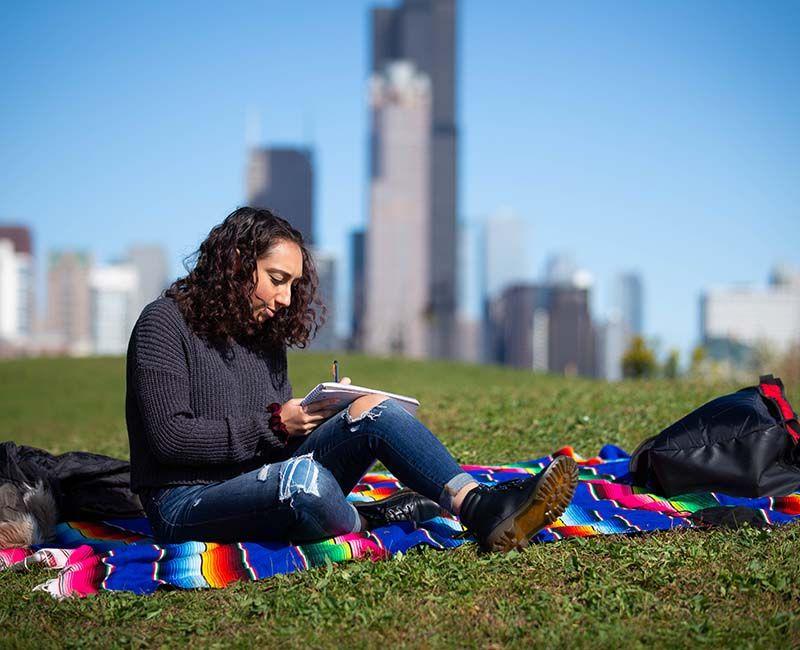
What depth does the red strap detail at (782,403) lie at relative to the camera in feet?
16.1

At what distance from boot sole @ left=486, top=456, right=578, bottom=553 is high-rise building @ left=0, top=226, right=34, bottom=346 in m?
178

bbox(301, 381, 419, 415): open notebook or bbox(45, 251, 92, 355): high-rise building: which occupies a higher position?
bbox(301, 381, 419, 415): open notebook

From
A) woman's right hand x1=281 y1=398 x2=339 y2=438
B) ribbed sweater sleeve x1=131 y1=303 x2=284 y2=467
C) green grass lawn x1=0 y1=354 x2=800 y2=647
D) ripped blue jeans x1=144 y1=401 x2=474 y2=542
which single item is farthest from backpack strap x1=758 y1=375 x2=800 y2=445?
ribbed sweater sleeve x1=131 y1=303 x2=284 y2=467

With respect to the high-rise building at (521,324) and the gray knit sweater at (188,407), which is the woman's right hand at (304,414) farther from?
the high-rise building at (521,324)

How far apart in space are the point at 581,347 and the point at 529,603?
116632mm

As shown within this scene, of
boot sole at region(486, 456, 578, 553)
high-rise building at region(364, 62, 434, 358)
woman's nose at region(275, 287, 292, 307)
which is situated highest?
high-rise building at region(364, 62, 434, 358)

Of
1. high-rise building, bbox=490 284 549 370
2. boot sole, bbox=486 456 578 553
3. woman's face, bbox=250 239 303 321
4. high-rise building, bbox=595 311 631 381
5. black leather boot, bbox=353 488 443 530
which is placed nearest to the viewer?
boot sole, bbox=486 456 578 553

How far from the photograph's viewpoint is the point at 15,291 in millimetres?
177125

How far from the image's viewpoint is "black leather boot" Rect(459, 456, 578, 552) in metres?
3.73

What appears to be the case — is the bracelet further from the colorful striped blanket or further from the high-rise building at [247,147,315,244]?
the high-rise building at [247,147,315,244]

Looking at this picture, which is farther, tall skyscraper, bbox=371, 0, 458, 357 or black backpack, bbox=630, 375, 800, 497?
tall skyscraper, bbox=371, 0, 458, 357

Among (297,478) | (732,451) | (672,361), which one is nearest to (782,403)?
(732,451)

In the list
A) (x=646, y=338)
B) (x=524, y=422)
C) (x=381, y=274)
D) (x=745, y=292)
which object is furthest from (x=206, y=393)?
(x=745, y=292)

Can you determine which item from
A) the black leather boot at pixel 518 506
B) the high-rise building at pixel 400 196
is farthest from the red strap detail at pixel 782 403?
the high-rise building at pixel 400 196
